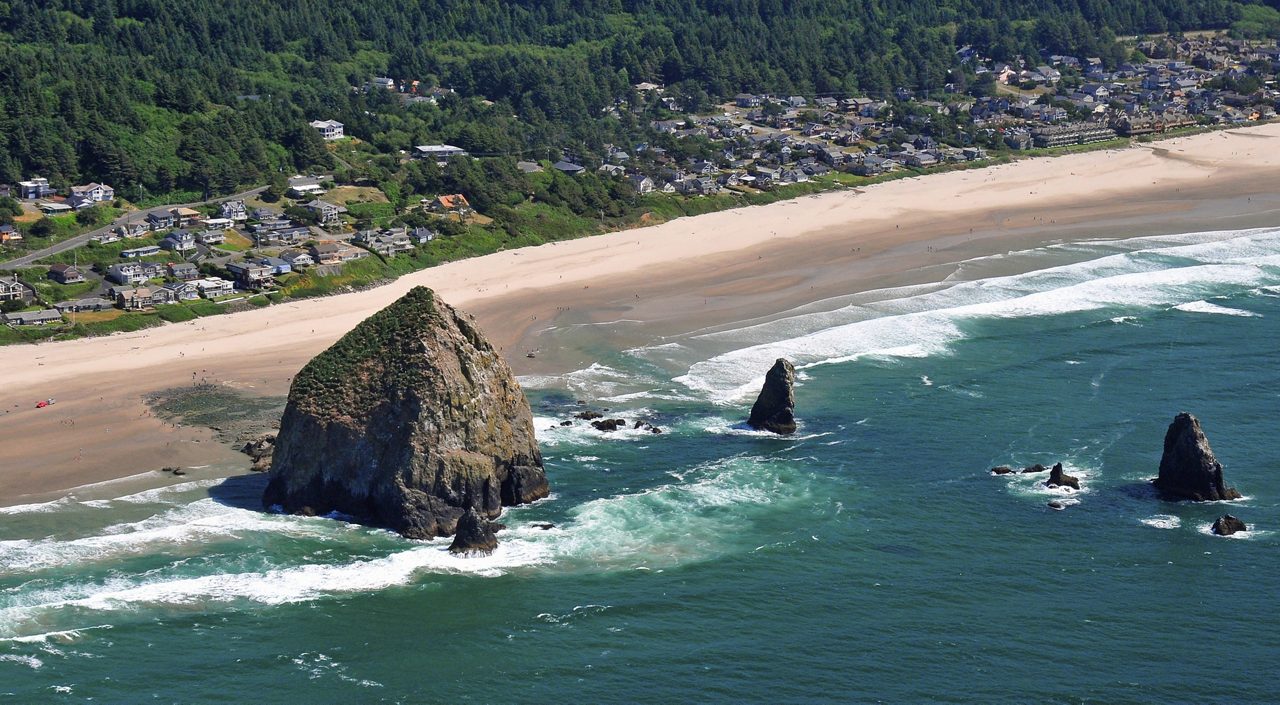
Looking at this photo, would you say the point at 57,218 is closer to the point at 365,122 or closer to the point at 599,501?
the point at 365,122

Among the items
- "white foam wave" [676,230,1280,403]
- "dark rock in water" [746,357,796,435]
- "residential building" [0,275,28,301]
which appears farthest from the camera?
"residential building" [0,275,28,301]

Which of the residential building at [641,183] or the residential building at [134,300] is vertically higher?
the residential building at [641,183]

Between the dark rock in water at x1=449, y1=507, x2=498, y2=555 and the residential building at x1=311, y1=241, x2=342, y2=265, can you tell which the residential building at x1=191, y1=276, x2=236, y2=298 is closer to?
the residential building at x1=311, y1=241, x2=342, y2=265

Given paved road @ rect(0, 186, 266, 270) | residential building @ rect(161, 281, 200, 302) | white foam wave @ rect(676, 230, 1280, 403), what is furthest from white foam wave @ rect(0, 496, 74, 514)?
paved road @ rect(0, 186, 266, 270)

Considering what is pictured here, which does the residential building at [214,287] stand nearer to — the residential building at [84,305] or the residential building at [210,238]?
the residential building at [84,305]

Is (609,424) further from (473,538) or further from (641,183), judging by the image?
(641,183)

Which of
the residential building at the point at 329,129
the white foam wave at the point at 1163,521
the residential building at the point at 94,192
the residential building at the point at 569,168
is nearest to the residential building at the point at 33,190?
the residential building at the point at 94,192
